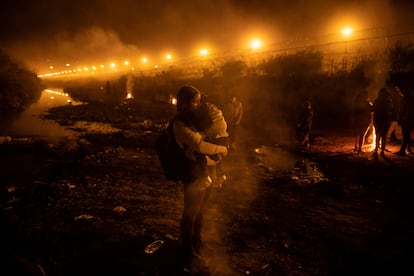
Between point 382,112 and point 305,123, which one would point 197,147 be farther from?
point 305,123

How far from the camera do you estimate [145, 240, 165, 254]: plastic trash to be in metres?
3.73

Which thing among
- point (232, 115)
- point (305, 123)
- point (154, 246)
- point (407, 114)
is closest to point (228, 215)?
point (154, 246)

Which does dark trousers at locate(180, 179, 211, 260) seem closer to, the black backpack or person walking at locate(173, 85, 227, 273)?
person walking at locate(173, 85, 227, 273)

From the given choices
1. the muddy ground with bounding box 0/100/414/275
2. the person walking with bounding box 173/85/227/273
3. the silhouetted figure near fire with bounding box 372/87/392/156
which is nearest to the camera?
the person walking with bounding box 173/85/227/273

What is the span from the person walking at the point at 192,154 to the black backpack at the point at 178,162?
3 cm

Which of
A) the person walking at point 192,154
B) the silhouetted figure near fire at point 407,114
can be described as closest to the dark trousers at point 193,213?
the person walking at point 192,154

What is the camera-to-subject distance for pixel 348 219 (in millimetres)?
4660

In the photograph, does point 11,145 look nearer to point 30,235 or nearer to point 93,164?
point 93,164

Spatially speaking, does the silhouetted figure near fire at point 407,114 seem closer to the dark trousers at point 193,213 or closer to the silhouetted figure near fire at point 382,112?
the silhouetted figure near fire at point 382,112

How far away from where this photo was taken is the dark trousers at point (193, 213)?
3.03 meters

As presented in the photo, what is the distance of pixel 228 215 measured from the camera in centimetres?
483

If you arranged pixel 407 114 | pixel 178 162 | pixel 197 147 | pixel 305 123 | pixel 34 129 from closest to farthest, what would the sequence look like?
1. pixel 197 147
2. pixel 178 162
3. pixel 407 114
4. pixel 305 123
5. pixel 34 129

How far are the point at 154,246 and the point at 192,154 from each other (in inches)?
65.3

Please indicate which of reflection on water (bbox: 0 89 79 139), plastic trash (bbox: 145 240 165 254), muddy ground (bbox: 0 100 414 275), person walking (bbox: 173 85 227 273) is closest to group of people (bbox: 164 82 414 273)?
person walking (bbox: 173 85 227 273)
